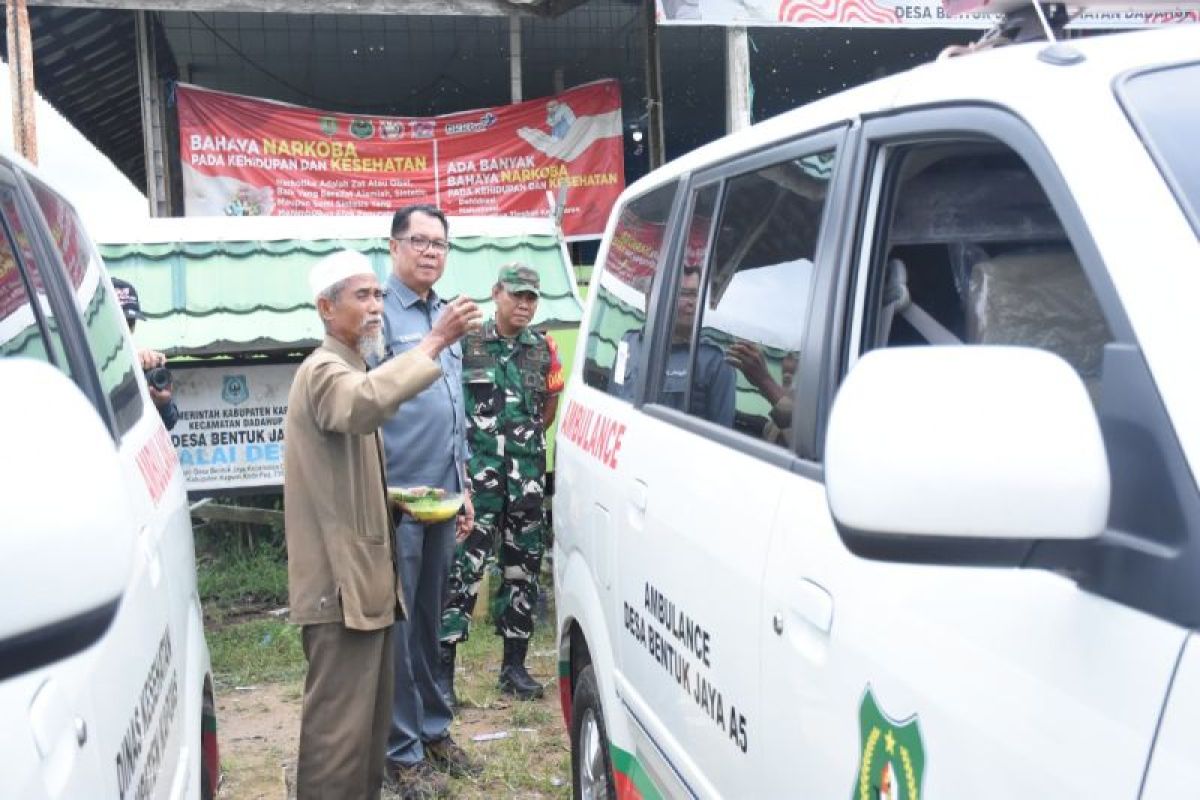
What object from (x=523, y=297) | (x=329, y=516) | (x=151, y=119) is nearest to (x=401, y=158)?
(x=151, y=119)

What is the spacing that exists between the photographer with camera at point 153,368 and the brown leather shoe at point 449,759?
59.3 inches

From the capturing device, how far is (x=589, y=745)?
319 centimetres

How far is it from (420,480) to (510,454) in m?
1.11

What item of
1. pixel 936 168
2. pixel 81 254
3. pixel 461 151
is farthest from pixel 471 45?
pixel 936 168

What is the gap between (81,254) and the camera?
2.81 m

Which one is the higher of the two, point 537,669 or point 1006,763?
point 1006,763

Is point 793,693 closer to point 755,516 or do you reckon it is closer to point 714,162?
point 755,516

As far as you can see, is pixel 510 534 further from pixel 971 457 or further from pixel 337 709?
pixel 971 457

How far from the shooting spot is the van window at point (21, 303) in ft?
6.63

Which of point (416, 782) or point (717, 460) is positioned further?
point (416, 782)

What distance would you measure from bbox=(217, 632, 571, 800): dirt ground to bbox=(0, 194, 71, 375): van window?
7.87 feet

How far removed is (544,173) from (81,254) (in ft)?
23.6

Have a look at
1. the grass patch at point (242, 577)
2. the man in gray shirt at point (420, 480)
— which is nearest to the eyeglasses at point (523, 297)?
the man in gray shirt at point (420, 480)

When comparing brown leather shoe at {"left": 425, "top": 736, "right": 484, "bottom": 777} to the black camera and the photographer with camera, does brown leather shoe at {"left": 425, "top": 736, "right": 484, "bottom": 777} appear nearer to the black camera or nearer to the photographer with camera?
the photographer with camera
